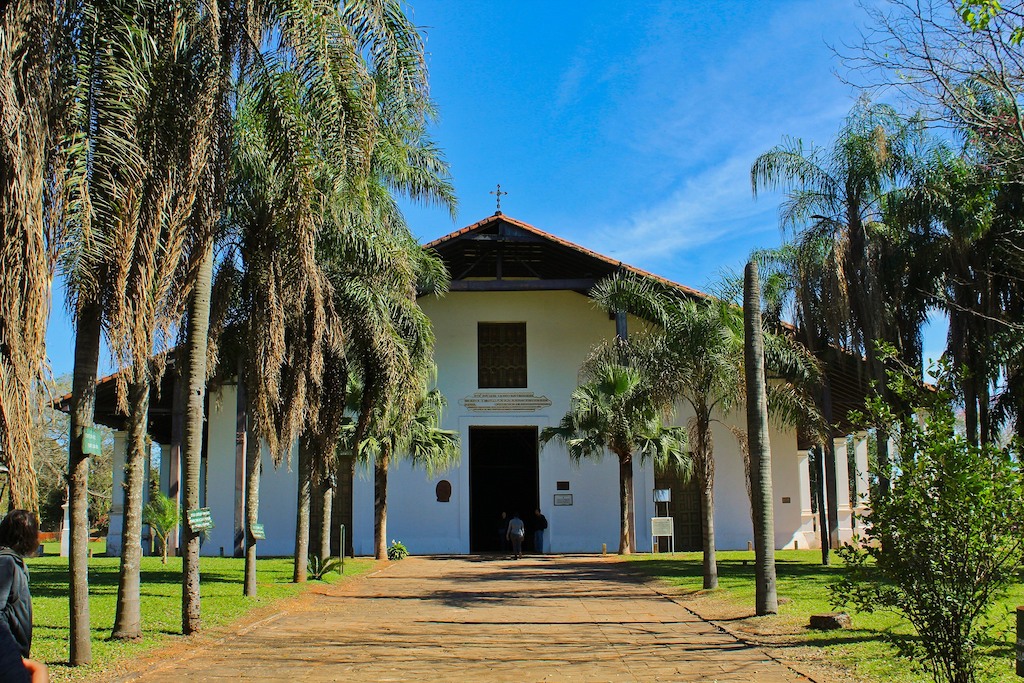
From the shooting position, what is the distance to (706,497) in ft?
54.6

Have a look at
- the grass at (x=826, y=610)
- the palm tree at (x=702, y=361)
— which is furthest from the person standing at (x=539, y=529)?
the palm tree at (x=702, y=361)

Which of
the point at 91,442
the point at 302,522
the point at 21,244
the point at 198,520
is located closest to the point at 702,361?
the point at 302,522

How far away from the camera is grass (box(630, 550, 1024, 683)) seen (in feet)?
26.8

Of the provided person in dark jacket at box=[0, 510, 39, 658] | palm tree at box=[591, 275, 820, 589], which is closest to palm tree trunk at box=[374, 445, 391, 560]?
palm tree at box=[591, 275, 820, 589]

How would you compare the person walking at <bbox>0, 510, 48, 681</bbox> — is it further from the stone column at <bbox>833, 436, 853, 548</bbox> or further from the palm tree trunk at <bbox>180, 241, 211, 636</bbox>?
the stone column at <bbox>833, 436, 853, 548</bbox>

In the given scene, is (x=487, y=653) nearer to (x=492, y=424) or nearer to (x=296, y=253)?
(x=296, y=253)

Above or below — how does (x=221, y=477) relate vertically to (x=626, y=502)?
above

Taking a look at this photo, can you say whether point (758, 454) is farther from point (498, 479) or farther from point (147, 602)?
point (498, 479)

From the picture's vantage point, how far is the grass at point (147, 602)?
368 inches

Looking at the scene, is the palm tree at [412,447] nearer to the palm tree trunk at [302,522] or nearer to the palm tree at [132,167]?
the palm tree trunk at [302,522]

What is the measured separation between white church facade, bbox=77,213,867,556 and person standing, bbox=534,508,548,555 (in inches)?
31.1

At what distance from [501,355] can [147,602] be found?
1871cm

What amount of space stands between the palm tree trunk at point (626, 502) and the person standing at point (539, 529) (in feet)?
8.46

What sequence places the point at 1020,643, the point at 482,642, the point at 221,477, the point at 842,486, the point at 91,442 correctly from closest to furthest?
the point at 1020,643, the point at 91,442, the point at 482,642, the point at 221,477, the point at 842,486
